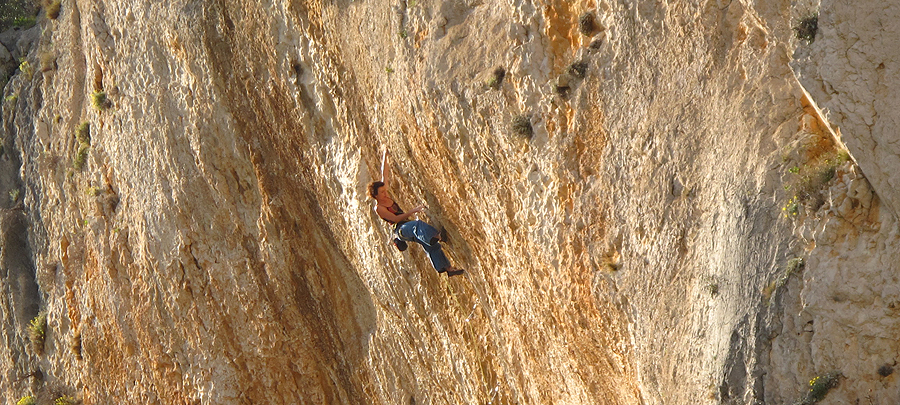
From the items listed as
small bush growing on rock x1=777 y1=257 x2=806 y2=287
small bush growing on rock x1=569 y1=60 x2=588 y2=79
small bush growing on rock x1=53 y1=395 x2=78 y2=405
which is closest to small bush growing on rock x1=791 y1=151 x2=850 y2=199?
small bush growing on rock x1=777 y1=257 x2=806 y2=287

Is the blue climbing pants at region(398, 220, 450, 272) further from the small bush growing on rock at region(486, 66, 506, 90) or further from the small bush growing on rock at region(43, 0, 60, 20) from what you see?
the small bush growing on rock at region(43, 0, 60, 20)

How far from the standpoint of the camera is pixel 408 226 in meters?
8.77

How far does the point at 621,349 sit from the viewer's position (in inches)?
288

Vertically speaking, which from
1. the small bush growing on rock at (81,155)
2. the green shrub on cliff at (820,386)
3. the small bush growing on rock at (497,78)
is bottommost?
the green shrub on cliff at (820,386)

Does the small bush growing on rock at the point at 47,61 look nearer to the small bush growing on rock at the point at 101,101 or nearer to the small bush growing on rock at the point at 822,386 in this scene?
the small bush growing on rock at the point at 101,101

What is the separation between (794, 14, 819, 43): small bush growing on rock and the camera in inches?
218

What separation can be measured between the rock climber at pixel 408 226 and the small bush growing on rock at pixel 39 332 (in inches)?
328

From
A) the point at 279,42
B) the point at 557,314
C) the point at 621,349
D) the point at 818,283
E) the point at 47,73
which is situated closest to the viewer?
the point at 818,283

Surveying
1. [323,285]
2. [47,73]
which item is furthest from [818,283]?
[47,73]

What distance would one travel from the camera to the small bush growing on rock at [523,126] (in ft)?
25.4

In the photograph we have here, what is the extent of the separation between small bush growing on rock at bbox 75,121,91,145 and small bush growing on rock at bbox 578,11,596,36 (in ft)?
30.4

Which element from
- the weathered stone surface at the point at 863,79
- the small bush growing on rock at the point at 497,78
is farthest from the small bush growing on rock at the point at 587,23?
the weathered stone surface at the point at 863,79

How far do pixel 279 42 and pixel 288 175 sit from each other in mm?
1809

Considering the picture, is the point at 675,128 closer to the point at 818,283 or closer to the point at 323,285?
the point at 818,283
